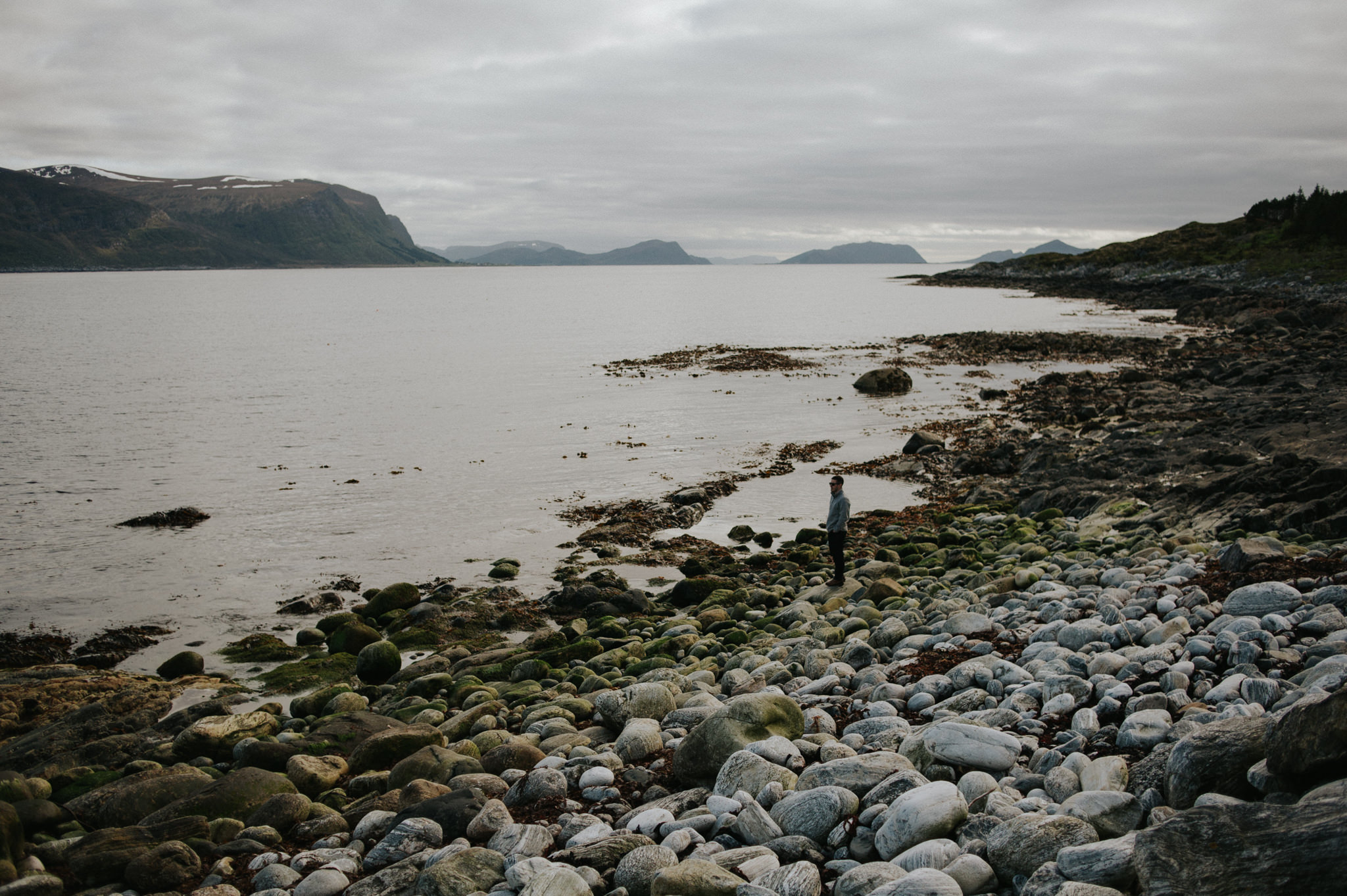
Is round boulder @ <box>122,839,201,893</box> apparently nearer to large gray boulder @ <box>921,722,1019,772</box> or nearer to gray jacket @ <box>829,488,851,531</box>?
large gray boulder @ <box>921,722,1019,772</box>

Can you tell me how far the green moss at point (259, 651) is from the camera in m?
14.5

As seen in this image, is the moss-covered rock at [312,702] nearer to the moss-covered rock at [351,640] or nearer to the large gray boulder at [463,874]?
the moss-covered rock at [351,640]

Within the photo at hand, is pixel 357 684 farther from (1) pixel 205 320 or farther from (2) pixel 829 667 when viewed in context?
(1) pixel 205 320

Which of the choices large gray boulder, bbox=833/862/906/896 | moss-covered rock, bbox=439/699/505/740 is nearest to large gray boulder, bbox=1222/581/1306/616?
large gray boulder, bbox=833/862/906/896

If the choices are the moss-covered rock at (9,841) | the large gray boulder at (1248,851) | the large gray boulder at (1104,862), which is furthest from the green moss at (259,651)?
the large gray boulder at (1248,851)

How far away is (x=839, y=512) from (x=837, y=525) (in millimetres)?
336

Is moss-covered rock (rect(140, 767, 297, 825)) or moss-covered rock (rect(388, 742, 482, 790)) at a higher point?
moss-covered rock (rect(388, 742, 482, 790))

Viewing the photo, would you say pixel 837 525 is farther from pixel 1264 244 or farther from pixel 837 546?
pixel 1264 244

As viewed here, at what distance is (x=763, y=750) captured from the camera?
7.07 meters

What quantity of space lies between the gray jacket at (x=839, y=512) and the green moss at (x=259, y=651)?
10176 millimetres

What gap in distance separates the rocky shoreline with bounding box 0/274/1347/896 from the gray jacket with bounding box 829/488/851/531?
107cm

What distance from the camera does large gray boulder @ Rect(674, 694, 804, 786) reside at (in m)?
7.30

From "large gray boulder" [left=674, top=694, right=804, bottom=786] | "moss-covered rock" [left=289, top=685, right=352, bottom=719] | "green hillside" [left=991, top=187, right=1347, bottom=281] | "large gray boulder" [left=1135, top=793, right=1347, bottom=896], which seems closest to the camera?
"large gray boulder" [left=1135, top=793, right=1347, bottom=896]

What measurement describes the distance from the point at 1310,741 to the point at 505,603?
46.7 ft
